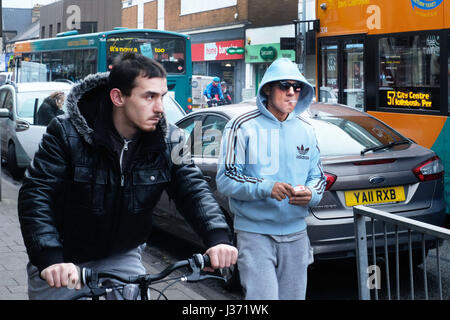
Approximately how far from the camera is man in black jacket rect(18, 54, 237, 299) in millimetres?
2768

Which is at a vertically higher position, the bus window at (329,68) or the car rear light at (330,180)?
the bus window at (329,68)

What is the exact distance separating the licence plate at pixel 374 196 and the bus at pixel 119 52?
13682 millimetres

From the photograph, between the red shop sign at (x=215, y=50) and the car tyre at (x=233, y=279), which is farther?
the red shop sign at (x=215, y=50)


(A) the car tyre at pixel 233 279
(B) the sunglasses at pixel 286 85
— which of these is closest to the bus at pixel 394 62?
(A) the car tyre at pixel 233 279

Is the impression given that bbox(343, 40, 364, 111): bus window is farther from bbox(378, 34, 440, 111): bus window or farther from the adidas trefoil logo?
the adidas trefoil logo

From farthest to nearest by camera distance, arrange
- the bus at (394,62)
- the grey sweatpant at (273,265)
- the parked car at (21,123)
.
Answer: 1. the parked car at (21,123)
2. the bus at (394,62)
3. the grey sweatpant at (273,265)

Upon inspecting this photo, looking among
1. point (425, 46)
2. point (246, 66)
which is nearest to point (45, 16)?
point (246, 66)

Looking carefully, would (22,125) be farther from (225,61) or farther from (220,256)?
(225,61)

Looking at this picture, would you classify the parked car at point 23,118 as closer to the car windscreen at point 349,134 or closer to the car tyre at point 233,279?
the car windscreen at point 349,134

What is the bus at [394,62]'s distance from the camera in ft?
26.6

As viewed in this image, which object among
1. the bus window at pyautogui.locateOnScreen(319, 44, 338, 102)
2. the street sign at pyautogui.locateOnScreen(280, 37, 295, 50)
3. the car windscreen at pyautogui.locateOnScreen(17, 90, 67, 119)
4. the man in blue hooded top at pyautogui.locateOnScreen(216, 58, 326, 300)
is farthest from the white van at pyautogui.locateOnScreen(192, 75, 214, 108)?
the man in blue hooded top at pyautogui.locateOnScreen(216, 58, 326, 300)
